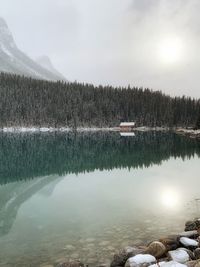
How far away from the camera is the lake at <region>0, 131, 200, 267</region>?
1953 centimetres

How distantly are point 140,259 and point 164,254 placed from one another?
1711 millimetres

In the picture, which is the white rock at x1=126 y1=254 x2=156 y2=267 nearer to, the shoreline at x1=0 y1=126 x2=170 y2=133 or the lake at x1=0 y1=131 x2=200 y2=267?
the lake at x1=0 y1=131 x2=200 y2=267

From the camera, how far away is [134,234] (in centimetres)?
2122

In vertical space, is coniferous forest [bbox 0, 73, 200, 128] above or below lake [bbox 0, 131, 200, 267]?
above

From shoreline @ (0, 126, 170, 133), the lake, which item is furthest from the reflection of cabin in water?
the lake

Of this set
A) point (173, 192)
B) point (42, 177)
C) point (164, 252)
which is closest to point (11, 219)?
point (164, 252)

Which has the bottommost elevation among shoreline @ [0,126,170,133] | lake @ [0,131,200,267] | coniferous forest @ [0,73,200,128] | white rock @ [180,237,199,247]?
lake @ [0,131,200,267]

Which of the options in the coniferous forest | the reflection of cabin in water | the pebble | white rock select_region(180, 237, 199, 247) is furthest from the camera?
the reflection of cabin in water

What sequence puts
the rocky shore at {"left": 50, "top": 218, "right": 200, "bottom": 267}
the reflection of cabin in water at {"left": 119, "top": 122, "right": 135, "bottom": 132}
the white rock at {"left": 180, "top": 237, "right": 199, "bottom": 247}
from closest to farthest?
the rocky shore at {"left": 50, "top": 218, "right": 200, "bottom": 267}, the white rock at {"left": 180, "top": 237, "right": 199, "bottom": 247}, the reflection of cabin in water at {"left": 119, "top": 122, "right": 135, "bottom": 132}

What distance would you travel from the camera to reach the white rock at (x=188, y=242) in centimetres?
1692

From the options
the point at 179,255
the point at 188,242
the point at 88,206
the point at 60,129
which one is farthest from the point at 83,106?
the point at 179,255

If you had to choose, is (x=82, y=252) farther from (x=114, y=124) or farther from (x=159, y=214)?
(x=114, y=124)

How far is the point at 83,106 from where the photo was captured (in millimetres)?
178500

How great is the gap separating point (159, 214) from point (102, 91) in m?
167
